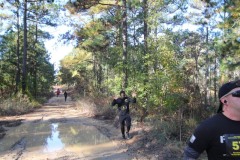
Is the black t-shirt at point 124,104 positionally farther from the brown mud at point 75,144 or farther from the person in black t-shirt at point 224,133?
the person in black t-shirt at point 224,133

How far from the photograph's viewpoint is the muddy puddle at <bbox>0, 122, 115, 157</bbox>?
11.4 metres

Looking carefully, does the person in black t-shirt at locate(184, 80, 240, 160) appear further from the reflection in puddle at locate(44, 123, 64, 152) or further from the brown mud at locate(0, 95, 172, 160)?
the reflection in puddle at locate(44, 123, 64, 152)

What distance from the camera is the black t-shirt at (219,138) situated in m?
2.84

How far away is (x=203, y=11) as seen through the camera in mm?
37625

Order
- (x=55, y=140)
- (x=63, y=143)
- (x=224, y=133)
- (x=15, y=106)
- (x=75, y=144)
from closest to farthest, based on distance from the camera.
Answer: (x=224, y=133) < (x=75, y=144) < (x=63, y=143) < (x=55, y=140) < (x=15, y=106)

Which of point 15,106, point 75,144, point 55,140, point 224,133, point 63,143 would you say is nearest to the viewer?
point 224,133

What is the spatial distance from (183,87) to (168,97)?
67 cm

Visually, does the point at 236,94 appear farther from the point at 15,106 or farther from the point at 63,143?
the point at 15,106

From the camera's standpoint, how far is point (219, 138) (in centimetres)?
288

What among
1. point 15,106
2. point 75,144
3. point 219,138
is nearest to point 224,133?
point 219,138

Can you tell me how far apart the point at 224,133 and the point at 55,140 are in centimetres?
1129

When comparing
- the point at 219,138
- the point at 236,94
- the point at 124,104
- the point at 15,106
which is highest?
the point at 236,94

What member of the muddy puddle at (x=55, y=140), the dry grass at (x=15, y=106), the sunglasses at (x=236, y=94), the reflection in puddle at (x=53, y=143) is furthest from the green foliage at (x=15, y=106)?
the sunglasses at (x=236, y=94)

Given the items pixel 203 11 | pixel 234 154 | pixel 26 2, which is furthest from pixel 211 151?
pixel 203 11
